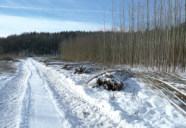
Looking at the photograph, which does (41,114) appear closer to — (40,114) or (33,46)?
(40,114)

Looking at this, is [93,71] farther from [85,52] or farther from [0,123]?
[85,52]

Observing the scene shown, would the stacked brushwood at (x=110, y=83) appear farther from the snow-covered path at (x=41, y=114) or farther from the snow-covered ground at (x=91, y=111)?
the snow-covered path at (x=41, y=114)

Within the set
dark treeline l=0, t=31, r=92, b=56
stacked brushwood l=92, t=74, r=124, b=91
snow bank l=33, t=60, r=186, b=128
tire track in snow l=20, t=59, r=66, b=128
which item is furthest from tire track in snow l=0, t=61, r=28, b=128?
dark treeline l=0, t=31, r=92, b=56

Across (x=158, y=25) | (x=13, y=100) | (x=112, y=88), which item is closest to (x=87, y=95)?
(x=112, y=88)

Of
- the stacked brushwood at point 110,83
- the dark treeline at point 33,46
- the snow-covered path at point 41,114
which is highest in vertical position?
the dark treeline at point 33,46

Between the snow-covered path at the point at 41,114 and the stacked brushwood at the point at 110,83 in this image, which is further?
the stacked brushwood at the point at 110,83

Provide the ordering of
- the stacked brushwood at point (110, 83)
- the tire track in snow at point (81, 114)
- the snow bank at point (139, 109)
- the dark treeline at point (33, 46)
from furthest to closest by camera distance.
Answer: the dark treeline at point (33, 46) < the stacked brushwood at point (110, 83) < the tire track in snow at point (81, 114) < the snow bank at point (139, 109)

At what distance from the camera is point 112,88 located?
5.32 metres

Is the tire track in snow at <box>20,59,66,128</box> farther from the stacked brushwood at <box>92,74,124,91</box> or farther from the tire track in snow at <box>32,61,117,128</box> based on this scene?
the stacked brushwood at <box>92,74,124,91</box>

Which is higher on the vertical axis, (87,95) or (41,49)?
(41,49)

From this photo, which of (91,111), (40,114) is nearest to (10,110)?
(40,114)

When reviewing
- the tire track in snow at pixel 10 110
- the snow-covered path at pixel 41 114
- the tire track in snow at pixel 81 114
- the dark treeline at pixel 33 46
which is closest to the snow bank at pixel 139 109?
the tire track in snow at pixel 81 114

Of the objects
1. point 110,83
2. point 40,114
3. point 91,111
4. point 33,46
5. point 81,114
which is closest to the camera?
point 40,114

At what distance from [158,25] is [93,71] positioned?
5.21 metres
